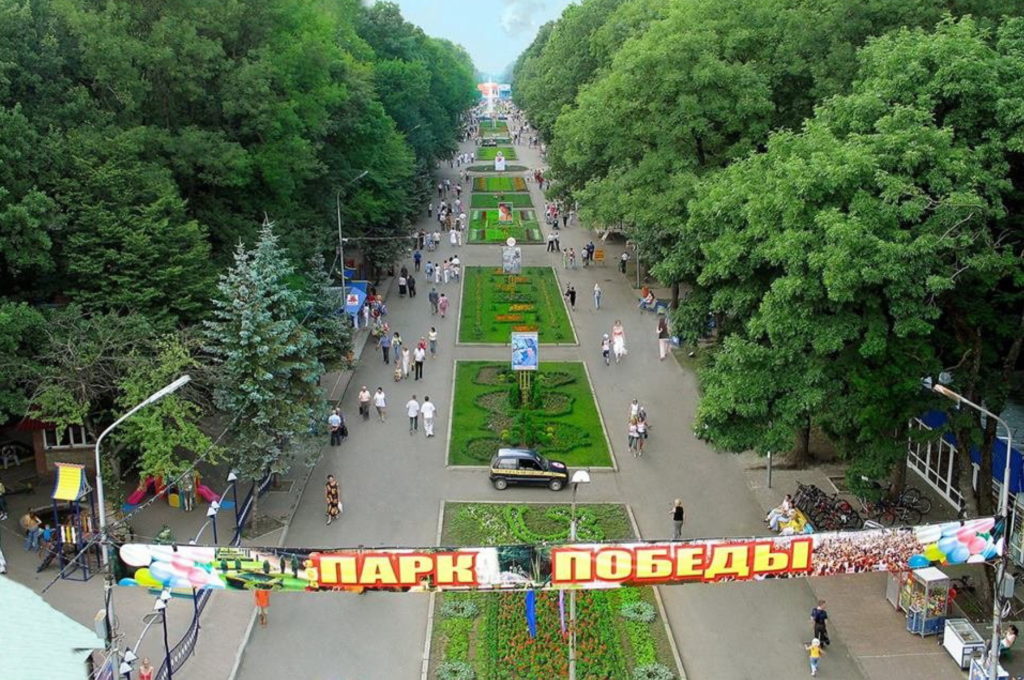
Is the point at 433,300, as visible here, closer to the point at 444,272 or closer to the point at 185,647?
the point at 444,272

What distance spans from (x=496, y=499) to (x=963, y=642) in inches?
482

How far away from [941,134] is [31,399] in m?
21.0

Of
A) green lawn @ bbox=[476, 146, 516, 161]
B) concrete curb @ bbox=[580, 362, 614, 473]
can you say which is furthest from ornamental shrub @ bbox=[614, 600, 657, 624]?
green lawn @ bbox=[476, 146, 516, 161]

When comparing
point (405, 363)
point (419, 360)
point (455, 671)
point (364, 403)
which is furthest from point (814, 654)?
point (405, 363)

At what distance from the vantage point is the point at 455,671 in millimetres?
20219

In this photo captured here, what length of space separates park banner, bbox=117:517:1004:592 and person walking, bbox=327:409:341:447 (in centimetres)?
1548

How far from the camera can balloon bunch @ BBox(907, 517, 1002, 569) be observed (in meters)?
16.6

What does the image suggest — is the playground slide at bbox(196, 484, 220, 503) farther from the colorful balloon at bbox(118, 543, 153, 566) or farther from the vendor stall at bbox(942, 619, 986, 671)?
the vendor stall at bbox(942, 619, 986, 671)

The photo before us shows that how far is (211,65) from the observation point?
3284cm

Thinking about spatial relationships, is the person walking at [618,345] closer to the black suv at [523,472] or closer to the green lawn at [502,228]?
the black suv at [523,472]

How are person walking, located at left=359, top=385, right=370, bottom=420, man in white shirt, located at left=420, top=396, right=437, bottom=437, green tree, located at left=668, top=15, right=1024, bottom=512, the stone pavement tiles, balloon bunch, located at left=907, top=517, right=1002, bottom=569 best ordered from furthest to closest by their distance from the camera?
1. person walking, located at left=359, top=385, right=370, bottom=420
2. man in white shirt, located at left=420, top=396, right=437, bottom=437
3. the stone pavement tiles
4. green tree, located at left=668, top=15, right=1024, bottom=512
5. balloon bunch, located at left=907, top=517, right=1002, bottom=569

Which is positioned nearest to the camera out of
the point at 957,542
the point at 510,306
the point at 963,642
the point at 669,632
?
the point at 957,542

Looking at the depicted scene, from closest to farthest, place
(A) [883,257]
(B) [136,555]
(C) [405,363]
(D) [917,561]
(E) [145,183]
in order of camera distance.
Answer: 1. (B) [136,555]
2. (D) [917,561]
3. (A) [883,257]
4. (E) [145,183]
5. (C) [405,363]

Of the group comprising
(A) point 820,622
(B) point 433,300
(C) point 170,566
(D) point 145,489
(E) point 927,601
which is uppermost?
(C) point 170,566
